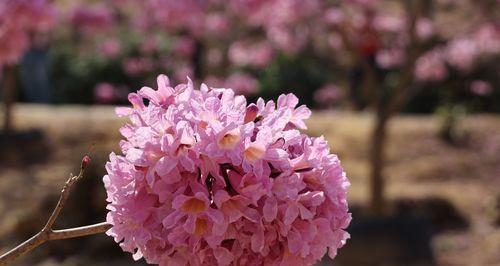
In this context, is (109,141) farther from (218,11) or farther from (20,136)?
Answer: (218,11)

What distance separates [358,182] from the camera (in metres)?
7.97

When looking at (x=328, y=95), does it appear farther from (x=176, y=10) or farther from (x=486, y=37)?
(x=176, y=10)

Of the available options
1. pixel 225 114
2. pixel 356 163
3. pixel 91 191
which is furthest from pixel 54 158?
pixel 225 114

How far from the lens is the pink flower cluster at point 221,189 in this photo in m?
1.53

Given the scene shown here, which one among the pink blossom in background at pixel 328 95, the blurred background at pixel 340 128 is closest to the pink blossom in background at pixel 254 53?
the blurred background at pixel 340 128

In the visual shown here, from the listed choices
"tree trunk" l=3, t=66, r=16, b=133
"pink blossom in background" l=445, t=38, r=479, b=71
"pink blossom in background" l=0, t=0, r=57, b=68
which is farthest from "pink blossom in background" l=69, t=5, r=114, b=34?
"pink blossom in background" l=445, t=38, r=479, b=71

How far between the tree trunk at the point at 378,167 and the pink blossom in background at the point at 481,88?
5954 millimetres

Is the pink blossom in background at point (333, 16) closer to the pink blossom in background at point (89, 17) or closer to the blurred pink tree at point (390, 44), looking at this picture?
the blurred pink tree at point (390, 44)

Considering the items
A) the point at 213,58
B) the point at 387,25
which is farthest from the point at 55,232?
the point at 213,58

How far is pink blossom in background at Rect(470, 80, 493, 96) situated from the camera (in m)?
12.0

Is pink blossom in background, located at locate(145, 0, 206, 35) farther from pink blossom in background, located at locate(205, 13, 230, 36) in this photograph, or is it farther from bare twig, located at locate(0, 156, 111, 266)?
bare twig, located at locate(0, 156, 111, 266)

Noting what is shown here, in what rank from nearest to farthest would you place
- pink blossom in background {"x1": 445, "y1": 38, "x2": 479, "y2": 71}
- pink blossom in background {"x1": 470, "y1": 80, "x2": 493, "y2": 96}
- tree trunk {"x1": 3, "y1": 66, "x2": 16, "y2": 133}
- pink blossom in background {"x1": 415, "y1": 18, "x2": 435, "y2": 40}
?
tree trunk {"x1": 3, "y1": 66, "x2": 16, "y2": 133}, pink blossom in background {"x1": 415, "y1": 18, "x2": 435, "y2": 40}, pink blossom in background {"x1": 445, "y1": 38, "x2": 479, "y2": 71}, pink blossom in background {"x1": 470, "y1": 80, "x2": 493, "y2": 96}

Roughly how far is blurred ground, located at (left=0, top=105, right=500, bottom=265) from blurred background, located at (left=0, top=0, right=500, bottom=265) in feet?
0.05

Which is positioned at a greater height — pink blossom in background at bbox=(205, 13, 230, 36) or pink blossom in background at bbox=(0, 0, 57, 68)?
pink blossom in background at bbox=(0, 0, 57, 68)
